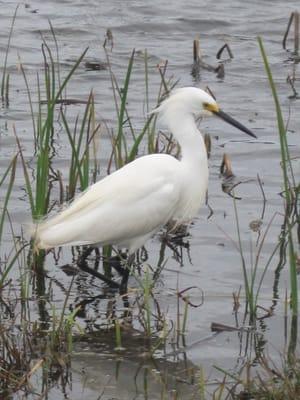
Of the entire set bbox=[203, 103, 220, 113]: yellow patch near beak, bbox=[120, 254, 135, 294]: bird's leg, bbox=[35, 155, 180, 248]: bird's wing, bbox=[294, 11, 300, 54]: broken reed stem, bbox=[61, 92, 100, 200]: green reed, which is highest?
bbox=[294, 11, 300, 54]: broken reed stem

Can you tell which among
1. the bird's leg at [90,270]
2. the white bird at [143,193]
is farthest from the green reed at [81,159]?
the bird's leg at [90,270]

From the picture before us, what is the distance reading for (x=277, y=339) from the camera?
17.2 feet

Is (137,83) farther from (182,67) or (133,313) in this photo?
(133,313)

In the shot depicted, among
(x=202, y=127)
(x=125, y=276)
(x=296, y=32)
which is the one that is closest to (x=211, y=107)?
(x=125, y=276)

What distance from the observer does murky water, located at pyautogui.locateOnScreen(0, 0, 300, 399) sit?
5082 millimetres

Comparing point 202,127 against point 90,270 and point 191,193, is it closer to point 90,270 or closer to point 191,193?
point 191,193

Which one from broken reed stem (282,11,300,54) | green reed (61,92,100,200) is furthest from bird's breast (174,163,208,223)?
broken reed stem (282,11,300,54)

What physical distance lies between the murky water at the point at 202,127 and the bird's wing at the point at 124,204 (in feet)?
1.17

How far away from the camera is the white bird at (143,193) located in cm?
580

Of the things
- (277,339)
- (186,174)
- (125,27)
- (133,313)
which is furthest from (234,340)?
(125,27)

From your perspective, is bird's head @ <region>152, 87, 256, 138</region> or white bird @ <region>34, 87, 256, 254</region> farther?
bird's head @ <region>152, 87, 256, 138</region>

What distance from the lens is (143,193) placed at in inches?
232

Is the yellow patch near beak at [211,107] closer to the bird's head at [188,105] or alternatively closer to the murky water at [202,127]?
the bird's head at [188,105]

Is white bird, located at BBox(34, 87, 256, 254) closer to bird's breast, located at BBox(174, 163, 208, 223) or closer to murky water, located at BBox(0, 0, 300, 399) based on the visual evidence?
bird's breast, located at BBox(174, 163, 208, 223)
